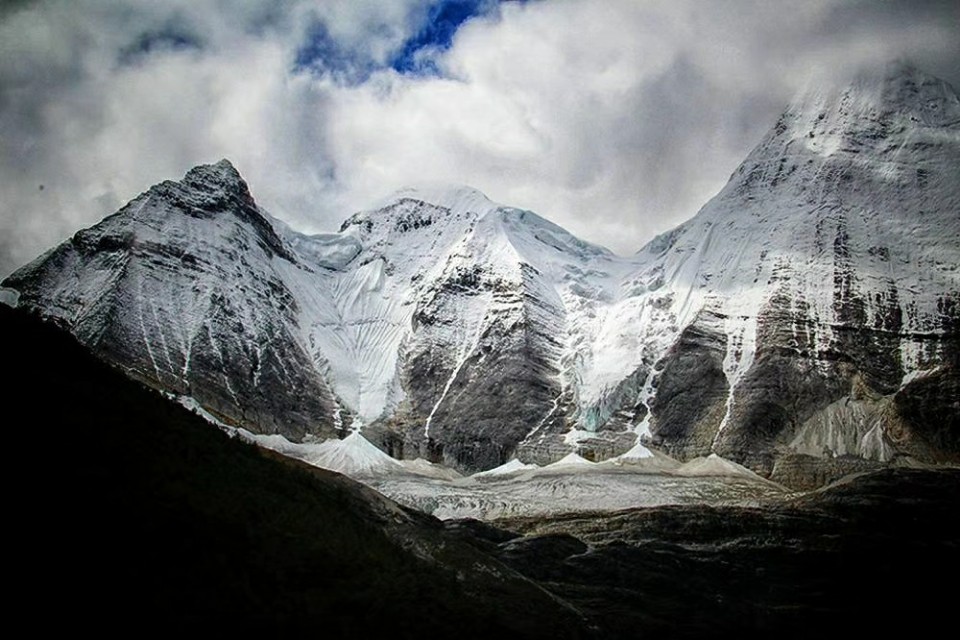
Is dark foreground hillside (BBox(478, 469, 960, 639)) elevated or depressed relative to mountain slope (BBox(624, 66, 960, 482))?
depressed

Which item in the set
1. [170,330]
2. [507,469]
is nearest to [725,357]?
[507,469]

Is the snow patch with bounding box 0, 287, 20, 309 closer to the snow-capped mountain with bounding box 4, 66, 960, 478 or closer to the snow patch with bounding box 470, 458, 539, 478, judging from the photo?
the snow-capped mountain with bounding box 4, 66, 960, 478

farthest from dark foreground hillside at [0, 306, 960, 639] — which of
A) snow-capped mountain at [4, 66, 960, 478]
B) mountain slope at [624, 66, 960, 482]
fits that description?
snow-capped mountain at [4, 66, 960, 478]

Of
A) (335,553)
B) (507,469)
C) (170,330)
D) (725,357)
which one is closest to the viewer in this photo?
(335,553)

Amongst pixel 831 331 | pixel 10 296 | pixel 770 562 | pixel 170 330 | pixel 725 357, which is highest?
pixel 831 331

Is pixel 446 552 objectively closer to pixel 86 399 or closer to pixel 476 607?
pixel 476 607

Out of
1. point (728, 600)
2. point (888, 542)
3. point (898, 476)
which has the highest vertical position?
point (898, 476)

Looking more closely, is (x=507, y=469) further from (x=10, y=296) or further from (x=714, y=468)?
(x=10, y=296)

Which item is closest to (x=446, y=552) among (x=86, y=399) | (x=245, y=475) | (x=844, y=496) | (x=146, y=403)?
(x=245, y=475)

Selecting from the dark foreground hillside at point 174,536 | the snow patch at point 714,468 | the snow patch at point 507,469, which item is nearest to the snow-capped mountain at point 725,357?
the snow patch at point 507,469
